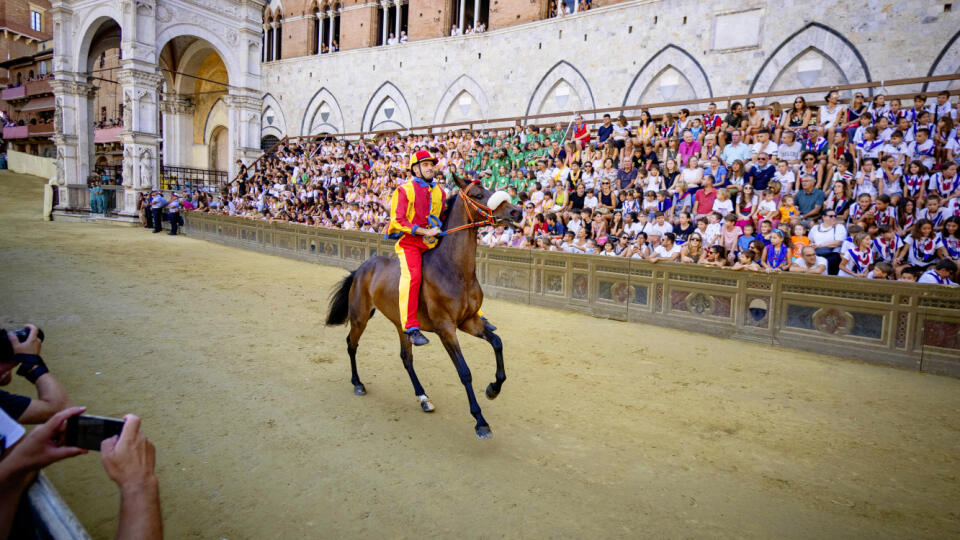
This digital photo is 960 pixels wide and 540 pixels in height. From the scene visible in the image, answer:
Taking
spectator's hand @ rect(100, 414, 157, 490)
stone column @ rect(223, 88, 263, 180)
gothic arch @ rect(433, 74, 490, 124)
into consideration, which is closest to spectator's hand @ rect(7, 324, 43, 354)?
spectator's hand @ rect(100, 414, 157, 490)

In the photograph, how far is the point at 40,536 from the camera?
1.34m

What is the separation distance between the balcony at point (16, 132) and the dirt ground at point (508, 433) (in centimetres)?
5561

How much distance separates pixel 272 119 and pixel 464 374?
33695 millimetres

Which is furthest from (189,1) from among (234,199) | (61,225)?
(61,225)

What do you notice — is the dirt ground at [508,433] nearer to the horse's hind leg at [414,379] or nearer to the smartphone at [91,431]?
the horse's hind leg at [414,379]

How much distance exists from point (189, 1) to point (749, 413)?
98.8 feet

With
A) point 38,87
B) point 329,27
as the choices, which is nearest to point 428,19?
point 329,27

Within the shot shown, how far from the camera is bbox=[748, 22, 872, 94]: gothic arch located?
1580cm

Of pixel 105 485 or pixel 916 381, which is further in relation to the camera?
pixel 916 381

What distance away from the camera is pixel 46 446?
1.40 meters

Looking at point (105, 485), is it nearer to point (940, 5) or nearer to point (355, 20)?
point (940, 5)

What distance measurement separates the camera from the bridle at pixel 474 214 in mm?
4371

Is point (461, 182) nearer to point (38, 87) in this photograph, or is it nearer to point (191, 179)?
point (191, 179)

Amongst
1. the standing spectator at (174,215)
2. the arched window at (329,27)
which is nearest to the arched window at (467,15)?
the arched window at (329,27)
